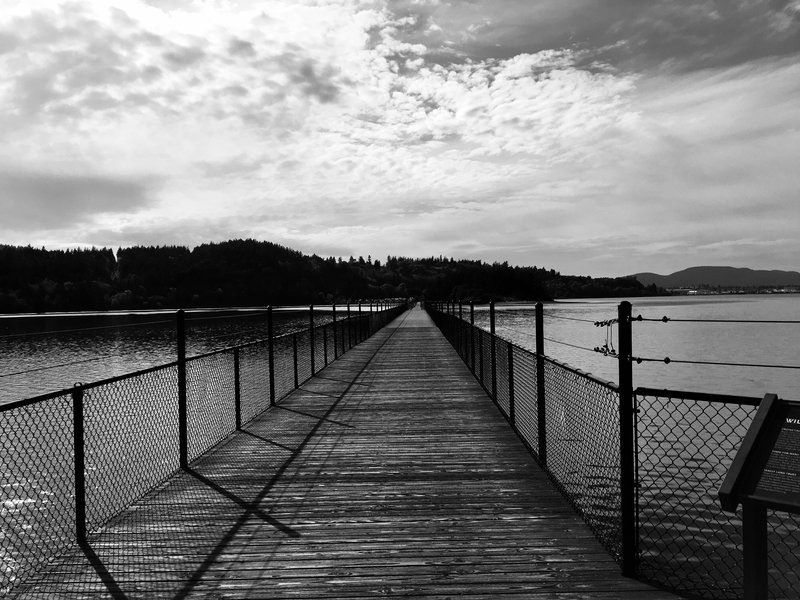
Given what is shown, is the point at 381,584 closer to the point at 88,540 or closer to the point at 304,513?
the point at 304,513

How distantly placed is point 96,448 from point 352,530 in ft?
24.0

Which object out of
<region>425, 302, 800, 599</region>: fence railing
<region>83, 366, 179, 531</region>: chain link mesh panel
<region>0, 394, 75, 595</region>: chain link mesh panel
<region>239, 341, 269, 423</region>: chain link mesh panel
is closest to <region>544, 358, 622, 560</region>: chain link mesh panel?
<region>425, 302, 800, 599</region>: fence railing

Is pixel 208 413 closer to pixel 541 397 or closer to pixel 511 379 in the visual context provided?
pixel 511 379

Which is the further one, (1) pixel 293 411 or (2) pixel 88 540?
(1) pixel 293 411

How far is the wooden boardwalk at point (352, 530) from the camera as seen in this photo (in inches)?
159

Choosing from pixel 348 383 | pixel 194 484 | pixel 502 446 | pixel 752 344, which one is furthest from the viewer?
pixel 752 344

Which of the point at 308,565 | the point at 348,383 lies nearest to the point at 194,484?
the point at 308,565

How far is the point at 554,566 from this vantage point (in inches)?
168

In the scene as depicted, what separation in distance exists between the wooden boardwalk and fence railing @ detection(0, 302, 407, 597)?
1.68ft

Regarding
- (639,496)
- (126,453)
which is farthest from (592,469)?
(126,453)

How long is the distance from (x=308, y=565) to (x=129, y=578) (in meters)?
1.23

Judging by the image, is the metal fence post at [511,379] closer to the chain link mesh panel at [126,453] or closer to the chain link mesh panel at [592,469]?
the chain link mesh panel at [592,469]

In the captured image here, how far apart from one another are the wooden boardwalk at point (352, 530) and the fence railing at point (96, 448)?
20.1 inches

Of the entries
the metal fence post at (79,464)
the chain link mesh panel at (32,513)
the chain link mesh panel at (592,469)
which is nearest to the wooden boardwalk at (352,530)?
the metal fence post at (79,464)
